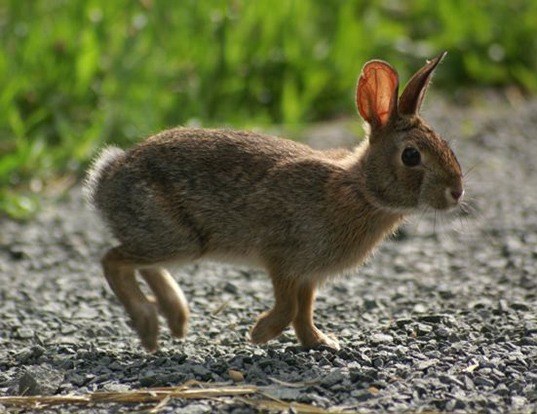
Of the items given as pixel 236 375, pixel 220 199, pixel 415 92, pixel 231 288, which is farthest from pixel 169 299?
pixel 415 92

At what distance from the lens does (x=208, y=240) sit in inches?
218

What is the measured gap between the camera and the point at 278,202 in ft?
17.9

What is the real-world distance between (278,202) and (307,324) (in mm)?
569

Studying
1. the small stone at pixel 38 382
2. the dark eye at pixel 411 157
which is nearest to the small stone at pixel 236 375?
the small stone at pixel 38 382

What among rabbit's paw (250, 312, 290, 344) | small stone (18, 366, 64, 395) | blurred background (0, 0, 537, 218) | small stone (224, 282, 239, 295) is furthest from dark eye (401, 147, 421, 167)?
blurred background (0, 0, 537, 218)

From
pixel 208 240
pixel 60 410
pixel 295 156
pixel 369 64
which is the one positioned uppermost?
pixel 369 64

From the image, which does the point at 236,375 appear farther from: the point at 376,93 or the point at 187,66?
the point at 187,66

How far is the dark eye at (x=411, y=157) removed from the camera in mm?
5238

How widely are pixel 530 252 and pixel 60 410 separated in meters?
3.38

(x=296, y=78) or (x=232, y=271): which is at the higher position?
(x=296, y=78)

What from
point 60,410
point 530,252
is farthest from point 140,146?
point 530,252

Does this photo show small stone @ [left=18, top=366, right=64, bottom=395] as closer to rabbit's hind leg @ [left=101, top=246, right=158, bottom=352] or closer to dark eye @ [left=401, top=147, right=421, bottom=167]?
rabbit's hind leg @ [left=101, top=246, right=158, bottom=352]

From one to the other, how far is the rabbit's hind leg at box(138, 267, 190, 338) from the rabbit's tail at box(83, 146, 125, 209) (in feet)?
1.40

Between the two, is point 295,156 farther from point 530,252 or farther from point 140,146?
point 530,252
